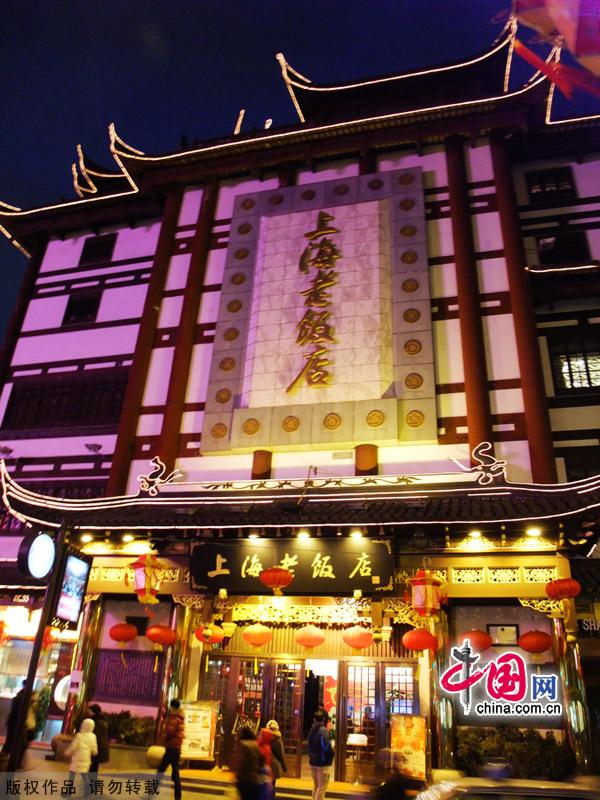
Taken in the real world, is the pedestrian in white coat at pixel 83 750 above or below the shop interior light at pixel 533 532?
below

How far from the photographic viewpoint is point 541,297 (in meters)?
15.4

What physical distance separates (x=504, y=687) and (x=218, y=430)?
8308mm

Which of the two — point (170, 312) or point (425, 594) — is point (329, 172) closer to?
point (170, 312)

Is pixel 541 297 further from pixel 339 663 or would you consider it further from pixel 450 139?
pixel 339 663

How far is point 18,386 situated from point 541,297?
51.3 ft

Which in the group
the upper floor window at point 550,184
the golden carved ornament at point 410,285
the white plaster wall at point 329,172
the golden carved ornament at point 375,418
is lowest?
the golden carved ornament at point 375,418

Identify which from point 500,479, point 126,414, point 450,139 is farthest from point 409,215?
point 126,414

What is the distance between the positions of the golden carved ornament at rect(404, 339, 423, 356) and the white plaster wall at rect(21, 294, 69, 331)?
459 inches

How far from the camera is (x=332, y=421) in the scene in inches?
557

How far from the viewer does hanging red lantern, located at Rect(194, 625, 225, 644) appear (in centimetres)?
1255

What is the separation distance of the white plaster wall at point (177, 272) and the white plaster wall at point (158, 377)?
2144 mm

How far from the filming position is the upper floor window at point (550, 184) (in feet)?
56.0

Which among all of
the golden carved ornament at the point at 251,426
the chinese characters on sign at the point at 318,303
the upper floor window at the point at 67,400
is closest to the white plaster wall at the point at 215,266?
the chinese characters on sign at the point at 318,303

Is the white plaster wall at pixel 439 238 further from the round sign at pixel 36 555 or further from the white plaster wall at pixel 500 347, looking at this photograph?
the round sign at pixel 36 555
